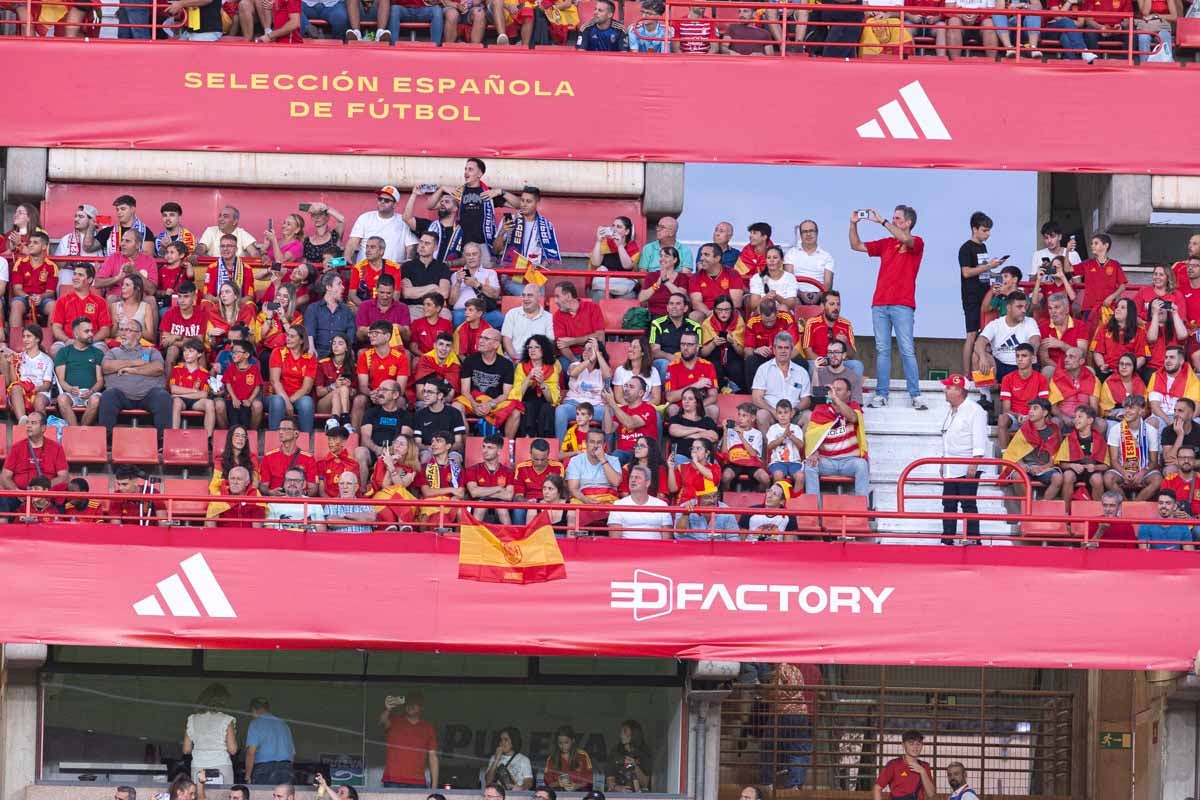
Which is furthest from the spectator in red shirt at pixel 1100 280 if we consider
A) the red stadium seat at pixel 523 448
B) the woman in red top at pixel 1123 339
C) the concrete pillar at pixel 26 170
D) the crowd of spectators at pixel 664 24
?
the concrete pillar at pixel 26 170

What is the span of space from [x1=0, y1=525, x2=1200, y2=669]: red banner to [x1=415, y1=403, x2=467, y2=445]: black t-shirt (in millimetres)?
1873

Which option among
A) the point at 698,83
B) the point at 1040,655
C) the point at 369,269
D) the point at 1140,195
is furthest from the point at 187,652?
the point at 1140,195

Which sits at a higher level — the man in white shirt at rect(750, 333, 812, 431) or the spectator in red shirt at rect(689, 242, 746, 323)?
the spectator in red shirt at rect(689, 242, 746, 323)

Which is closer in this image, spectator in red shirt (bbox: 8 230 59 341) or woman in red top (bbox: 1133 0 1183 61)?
spectator in red shirt (bbox: 8 230 59 341)

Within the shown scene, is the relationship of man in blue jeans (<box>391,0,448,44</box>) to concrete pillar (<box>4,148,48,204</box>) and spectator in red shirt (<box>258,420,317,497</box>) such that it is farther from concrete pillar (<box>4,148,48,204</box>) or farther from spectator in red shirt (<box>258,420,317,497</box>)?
spectator in red shirt (<box>258,420,317,497</box>)

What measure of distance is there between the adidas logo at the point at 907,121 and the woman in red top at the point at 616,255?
119 inches

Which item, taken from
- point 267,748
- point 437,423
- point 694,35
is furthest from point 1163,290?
point 267,748

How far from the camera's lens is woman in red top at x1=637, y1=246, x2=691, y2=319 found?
21.6m

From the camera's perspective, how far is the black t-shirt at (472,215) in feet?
73.2

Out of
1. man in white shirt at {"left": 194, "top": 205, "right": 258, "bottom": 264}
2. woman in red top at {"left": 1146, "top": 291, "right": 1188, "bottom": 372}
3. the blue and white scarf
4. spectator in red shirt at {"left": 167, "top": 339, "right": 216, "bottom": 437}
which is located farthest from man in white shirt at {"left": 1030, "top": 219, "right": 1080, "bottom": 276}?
spectator in red shirt at {"left": 167, "top": 339, "right": 216, "bottom": 437}

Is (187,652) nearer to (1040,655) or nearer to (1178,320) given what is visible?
(1040,655)

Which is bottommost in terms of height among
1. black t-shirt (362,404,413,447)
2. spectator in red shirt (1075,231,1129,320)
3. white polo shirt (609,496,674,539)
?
white polo shirt (609,496,674,539)

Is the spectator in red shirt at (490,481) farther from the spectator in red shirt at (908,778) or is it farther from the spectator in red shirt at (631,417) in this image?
the spectator in red shirt at (908,778)

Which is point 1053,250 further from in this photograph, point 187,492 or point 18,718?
point 18,718
